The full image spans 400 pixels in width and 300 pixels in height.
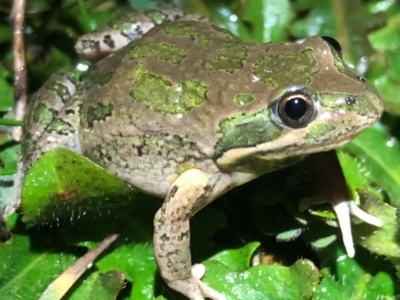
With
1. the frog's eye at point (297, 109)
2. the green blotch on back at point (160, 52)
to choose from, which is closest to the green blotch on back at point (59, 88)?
the green blotch on back at point (160, 52)

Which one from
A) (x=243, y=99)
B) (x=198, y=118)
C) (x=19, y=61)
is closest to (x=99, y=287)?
(x=198, y=118)

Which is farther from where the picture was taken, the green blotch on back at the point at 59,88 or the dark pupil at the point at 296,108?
the green blotch on back at the point at 59,88

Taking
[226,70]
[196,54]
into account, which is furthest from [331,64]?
[196,54]

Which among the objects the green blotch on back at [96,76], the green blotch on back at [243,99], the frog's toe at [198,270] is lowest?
the frog's toe at [198,270]

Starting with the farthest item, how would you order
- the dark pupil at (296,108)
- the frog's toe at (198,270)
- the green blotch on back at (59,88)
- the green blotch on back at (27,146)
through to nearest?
the green blotch on back at (59,88) → the green blotch on back at (27,146) → the frog's toe at (198,270) → the dark pupil at (296,108)

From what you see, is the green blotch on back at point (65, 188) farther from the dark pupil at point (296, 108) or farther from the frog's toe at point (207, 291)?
the dark pupil at point (296, 108)

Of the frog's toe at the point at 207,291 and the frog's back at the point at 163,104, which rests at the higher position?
the frog's back at the point at 163,104

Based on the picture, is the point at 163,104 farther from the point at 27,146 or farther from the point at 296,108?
the point at 27,146
